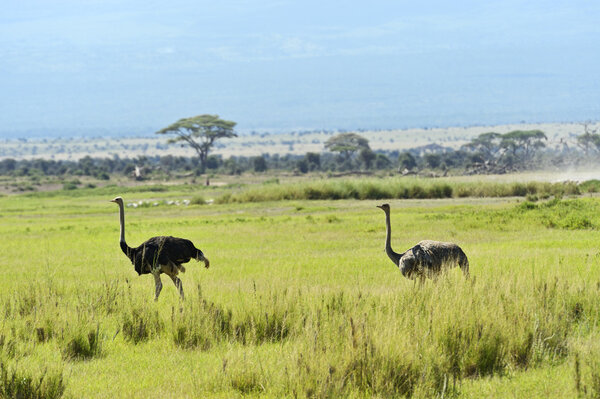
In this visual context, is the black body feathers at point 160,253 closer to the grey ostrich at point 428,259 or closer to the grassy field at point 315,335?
the grassy field at point 315,335

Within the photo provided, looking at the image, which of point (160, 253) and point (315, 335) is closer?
point (315, 335)

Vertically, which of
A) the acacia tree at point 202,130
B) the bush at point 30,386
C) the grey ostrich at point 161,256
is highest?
the acacia tree at point 202,130

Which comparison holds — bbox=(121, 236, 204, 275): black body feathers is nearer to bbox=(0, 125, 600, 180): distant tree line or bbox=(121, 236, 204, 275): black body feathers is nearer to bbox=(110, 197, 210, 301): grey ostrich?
bbox=(110, 197, 210, 301): grey ostrich

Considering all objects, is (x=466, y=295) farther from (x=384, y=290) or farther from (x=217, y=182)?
(x=217, y=182)

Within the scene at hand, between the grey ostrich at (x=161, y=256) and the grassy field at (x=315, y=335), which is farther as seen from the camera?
the grey ostrich at (x=161, y=256)

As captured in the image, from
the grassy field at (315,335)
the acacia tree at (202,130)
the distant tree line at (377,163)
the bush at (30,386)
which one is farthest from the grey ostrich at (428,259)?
the acacia tree at (202,130)

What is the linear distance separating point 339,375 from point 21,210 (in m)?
42.5

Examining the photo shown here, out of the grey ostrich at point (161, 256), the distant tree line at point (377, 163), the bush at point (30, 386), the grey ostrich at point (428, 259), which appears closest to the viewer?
the bush at point (30, 386)

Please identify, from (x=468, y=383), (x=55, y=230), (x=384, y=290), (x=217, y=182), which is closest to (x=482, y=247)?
(x=384, y=290)

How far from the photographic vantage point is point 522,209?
92.9ft

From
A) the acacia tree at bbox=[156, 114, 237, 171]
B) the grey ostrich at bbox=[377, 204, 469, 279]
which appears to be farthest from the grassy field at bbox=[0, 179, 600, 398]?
the acacia tree at bbox=[156, 114, 237, 171]

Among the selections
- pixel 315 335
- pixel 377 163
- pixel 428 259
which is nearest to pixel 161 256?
pixel 428 259

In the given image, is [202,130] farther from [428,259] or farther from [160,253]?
[428,259]

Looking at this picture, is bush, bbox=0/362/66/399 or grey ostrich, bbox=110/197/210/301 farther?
grey ostrich, bbox=110/197/210/301
